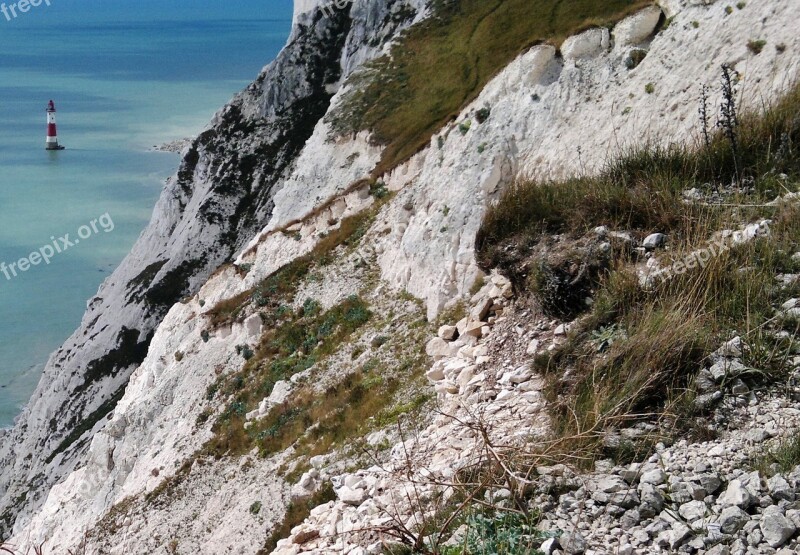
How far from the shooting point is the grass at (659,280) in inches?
267

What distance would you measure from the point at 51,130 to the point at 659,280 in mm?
158095

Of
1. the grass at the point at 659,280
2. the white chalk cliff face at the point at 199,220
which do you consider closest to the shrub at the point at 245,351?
the grass at the point at 659,280

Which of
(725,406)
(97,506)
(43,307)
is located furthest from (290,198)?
(43,307)

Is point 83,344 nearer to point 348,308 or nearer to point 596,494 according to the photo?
point 348,308

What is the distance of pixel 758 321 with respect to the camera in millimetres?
7152

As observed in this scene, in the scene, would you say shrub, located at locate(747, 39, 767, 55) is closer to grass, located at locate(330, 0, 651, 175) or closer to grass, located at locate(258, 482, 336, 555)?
grass, located at locate(258, 482, 336, 555)

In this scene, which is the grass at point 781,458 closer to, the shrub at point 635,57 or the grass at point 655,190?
the grass at point 655,190

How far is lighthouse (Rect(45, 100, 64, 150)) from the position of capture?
142125mm

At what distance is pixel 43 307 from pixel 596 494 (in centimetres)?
9570

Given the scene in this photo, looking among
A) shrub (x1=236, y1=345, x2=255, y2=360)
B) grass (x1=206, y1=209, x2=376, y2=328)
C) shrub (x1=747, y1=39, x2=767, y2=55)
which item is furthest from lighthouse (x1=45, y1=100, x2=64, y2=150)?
shrub (x1=747, y1=39, x2=767, y2=55)

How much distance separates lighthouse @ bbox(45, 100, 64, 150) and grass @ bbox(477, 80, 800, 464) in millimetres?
150188

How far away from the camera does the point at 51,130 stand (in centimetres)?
14512

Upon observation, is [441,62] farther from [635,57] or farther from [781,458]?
[781,458]

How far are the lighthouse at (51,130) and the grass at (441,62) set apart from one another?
4285 inches
